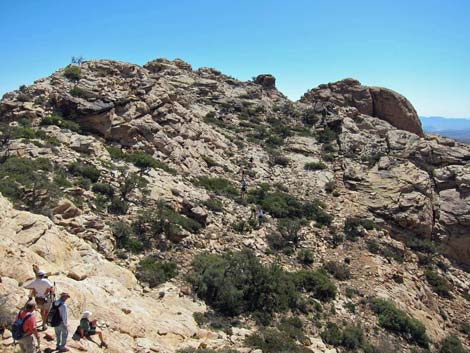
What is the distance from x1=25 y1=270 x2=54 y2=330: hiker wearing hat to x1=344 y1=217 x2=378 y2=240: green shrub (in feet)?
53.7

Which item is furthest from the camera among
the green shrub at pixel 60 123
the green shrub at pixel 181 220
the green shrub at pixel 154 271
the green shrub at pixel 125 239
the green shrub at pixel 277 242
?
the green shrub at pixel 60 123

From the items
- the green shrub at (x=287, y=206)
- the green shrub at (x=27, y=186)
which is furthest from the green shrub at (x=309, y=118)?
the green shrub at (x=27, y=186)

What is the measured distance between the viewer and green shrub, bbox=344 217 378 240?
2064 cm

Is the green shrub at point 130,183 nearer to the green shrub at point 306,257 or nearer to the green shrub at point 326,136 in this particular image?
the green shrub at point 306,257

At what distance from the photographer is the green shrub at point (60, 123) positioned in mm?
19875

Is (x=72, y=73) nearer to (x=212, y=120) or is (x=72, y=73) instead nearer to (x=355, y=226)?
(x=212, y=120)

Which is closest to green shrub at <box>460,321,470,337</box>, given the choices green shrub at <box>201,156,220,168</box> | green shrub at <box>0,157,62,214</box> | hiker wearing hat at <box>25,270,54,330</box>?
green shrub at <box>201,156,220,168</box>

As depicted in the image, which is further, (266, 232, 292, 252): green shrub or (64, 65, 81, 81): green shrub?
(64, 65, 81, 81): green shrub

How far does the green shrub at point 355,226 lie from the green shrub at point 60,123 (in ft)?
53.6

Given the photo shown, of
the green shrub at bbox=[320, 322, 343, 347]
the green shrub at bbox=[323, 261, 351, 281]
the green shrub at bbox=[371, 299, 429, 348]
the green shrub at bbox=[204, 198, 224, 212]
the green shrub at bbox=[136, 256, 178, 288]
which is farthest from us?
the green shrub at bbox=[204, 198, 224, 212]

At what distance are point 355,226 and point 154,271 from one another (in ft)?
43.3

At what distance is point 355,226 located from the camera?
21156 mm

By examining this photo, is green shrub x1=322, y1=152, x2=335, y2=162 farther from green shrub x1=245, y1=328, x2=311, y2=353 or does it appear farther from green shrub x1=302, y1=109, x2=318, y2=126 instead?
green shrub x1=245, y1=328, x2=311, y2=353

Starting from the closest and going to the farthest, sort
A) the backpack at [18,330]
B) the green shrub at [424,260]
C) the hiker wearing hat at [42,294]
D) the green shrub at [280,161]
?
the backpack at [18,330] → the hiker wearing hat at [42,294] → the green shrub at [424,260] → the green shrub at [280,161]
